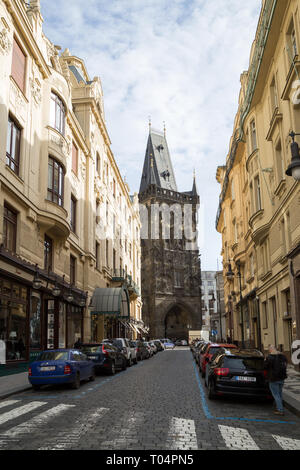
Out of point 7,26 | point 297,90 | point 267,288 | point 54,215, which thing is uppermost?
point 7,26

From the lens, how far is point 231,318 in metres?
44.5

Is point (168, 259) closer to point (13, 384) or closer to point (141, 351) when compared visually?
point (141, 351)

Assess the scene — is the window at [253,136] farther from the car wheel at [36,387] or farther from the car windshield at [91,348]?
the car wheel at [36,387]

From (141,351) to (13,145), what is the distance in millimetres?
18356

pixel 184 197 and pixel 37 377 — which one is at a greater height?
pixel 184 197

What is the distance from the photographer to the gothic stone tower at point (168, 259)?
88562 mm

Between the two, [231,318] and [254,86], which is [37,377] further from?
[231,318]

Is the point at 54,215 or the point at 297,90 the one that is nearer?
the point at 297,90

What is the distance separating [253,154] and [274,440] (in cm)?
Answer: 2066

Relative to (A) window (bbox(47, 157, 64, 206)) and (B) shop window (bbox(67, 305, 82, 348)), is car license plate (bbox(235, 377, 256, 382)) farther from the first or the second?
(B) shop window (bbox(67, 305, 82, 348))

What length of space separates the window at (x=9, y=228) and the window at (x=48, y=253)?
13.1 feet

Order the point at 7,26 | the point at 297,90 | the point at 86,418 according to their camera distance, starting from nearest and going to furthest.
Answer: the point at 86,418
the point at 297,90
the point at 7,26

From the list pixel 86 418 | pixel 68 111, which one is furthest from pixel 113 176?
pixel 86 418

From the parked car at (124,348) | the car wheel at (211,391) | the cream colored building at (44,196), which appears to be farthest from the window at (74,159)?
the car wheel at (211,391)
